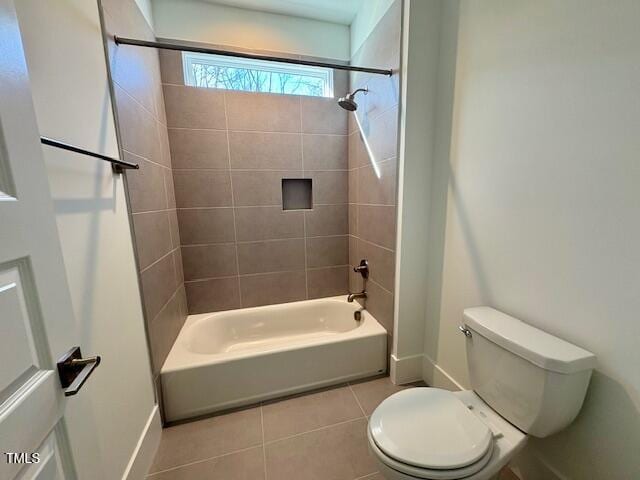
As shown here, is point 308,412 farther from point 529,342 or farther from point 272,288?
point 529,342

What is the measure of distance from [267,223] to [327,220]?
0.54 metres

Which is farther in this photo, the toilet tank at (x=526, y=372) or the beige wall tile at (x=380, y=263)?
the beige wall tile at (x=380, y=263)


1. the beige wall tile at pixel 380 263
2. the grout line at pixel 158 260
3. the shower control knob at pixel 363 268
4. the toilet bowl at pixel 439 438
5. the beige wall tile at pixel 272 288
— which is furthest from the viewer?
the beige wall tile at pixel 272 288

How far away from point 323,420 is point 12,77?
1.80 meters

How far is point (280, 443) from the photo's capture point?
1389 mm

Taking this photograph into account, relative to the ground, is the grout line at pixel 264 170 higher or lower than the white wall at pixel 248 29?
lower

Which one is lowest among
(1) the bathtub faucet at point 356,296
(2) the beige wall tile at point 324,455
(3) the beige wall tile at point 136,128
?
(2) the beige wall tile at point 324,455

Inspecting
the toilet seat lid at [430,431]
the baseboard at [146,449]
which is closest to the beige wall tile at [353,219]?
the toilet seat lid at [430,431]

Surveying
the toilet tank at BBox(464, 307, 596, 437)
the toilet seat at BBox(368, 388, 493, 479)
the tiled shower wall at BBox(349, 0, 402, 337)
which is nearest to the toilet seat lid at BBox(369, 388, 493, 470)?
the toilet seat at BBox(368, 388, 493, 479)

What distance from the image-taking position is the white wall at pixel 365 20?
64.9 inches

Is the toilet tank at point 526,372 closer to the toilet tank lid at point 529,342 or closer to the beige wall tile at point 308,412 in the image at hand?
the toilet tank lid at point 529,342

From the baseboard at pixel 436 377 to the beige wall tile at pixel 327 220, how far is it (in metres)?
1.23

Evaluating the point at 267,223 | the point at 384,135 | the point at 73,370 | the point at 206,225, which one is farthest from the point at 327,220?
the point at 73,370

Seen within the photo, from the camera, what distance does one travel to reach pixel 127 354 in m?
1.16
